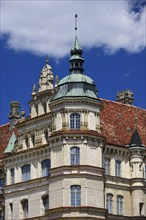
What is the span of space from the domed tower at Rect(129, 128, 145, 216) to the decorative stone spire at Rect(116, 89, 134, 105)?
13.8 m

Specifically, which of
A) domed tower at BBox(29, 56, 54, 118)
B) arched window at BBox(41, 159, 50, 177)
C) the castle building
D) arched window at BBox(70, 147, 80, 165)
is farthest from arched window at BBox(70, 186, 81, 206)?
domed tower at BBox(29, 56, 54, 118)

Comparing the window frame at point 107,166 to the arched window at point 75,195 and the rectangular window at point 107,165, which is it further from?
the arched window at point 75,195

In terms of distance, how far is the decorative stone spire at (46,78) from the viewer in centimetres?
7388

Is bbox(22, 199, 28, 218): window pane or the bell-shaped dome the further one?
bbox(22, 199, 28, 218): window pane

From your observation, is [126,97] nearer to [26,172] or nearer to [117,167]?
[117,167]

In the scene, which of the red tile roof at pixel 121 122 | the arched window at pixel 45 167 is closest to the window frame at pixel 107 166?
the red tile roof at pixel 121 122

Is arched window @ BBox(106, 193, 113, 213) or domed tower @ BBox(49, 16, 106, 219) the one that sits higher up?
domed tower @ BBox(49, 16, 106, 219)

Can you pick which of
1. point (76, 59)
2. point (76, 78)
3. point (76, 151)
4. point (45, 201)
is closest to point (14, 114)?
point (76, 59)

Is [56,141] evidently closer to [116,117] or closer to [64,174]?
[64,174]

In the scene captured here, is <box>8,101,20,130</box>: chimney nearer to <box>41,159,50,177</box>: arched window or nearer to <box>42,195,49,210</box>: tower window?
<box>41,159,50,177</box>: arched window

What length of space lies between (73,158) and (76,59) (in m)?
10.8

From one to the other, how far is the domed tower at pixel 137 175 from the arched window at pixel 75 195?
25.4ft

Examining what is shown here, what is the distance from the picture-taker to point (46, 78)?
74312 millimetres

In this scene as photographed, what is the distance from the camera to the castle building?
66.4 meters
